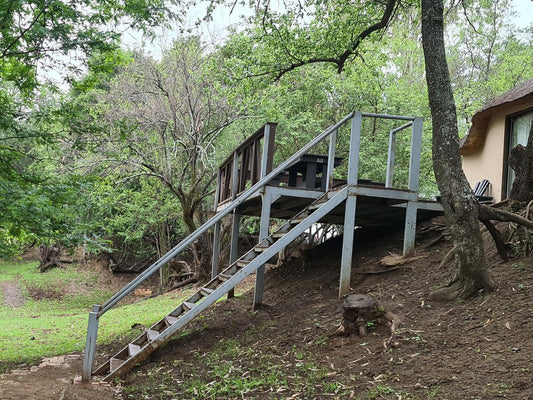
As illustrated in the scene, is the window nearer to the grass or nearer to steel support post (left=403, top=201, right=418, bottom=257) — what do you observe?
steel support post (left=403, top=201, right=418, bottom=257)

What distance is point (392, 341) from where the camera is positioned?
16.9 feet

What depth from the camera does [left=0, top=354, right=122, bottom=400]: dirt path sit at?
199 inches

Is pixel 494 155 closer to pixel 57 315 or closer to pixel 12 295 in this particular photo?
pixel 57 315

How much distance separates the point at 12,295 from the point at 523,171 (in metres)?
21.8

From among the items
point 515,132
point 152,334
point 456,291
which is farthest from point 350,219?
point 515,132

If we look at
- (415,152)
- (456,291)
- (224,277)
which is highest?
(415,152)

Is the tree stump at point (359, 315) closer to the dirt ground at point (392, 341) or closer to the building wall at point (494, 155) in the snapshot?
the dirt ground at point (392, 341)

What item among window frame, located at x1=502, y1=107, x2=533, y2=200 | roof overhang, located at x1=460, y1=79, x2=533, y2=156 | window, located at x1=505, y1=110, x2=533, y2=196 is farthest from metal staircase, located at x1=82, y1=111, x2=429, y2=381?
window frame, located at x1=502, y1=107, x2=533, y2=200

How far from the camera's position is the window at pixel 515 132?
10680 mm

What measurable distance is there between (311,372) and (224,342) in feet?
7.22

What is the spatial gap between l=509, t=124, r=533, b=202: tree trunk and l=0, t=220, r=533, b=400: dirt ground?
1.00m

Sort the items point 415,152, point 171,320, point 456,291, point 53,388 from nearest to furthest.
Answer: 1. point 53,388
2. point 456,291
3. point 171,320
4. point 415,152

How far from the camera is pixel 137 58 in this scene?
1655 centimetres

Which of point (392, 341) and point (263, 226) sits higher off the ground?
point (263, 226)
